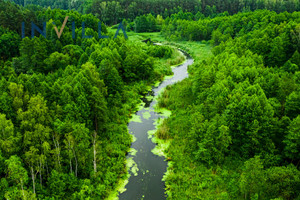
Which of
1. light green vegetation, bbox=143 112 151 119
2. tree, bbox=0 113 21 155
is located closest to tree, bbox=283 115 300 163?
light green vegetation, bbox=143 112 151 119

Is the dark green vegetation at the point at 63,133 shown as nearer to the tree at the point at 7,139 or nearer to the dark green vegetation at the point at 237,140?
the tree at the point at 7,139

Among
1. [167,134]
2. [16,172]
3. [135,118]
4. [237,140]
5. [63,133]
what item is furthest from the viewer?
[135,118]

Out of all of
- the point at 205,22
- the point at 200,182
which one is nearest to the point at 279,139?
the point at 200,182

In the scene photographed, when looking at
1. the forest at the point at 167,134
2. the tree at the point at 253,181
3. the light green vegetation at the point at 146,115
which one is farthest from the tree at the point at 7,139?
the light green vegetation at the point at 146,115

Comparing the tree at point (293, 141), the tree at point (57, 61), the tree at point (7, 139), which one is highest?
the tree at point (57, 61)

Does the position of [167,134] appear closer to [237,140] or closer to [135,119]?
[135,119]

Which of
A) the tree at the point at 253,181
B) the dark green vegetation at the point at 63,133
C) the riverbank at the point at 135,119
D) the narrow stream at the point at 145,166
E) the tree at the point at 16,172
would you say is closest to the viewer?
the tree at the point at 16,172

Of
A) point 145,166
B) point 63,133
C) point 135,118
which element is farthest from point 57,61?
point 145,166

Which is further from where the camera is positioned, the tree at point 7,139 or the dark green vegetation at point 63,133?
the dark green vegetation at point 63,133

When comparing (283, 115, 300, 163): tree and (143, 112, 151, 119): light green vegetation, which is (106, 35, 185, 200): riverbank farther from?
(283, 115, 300, 163): tree
